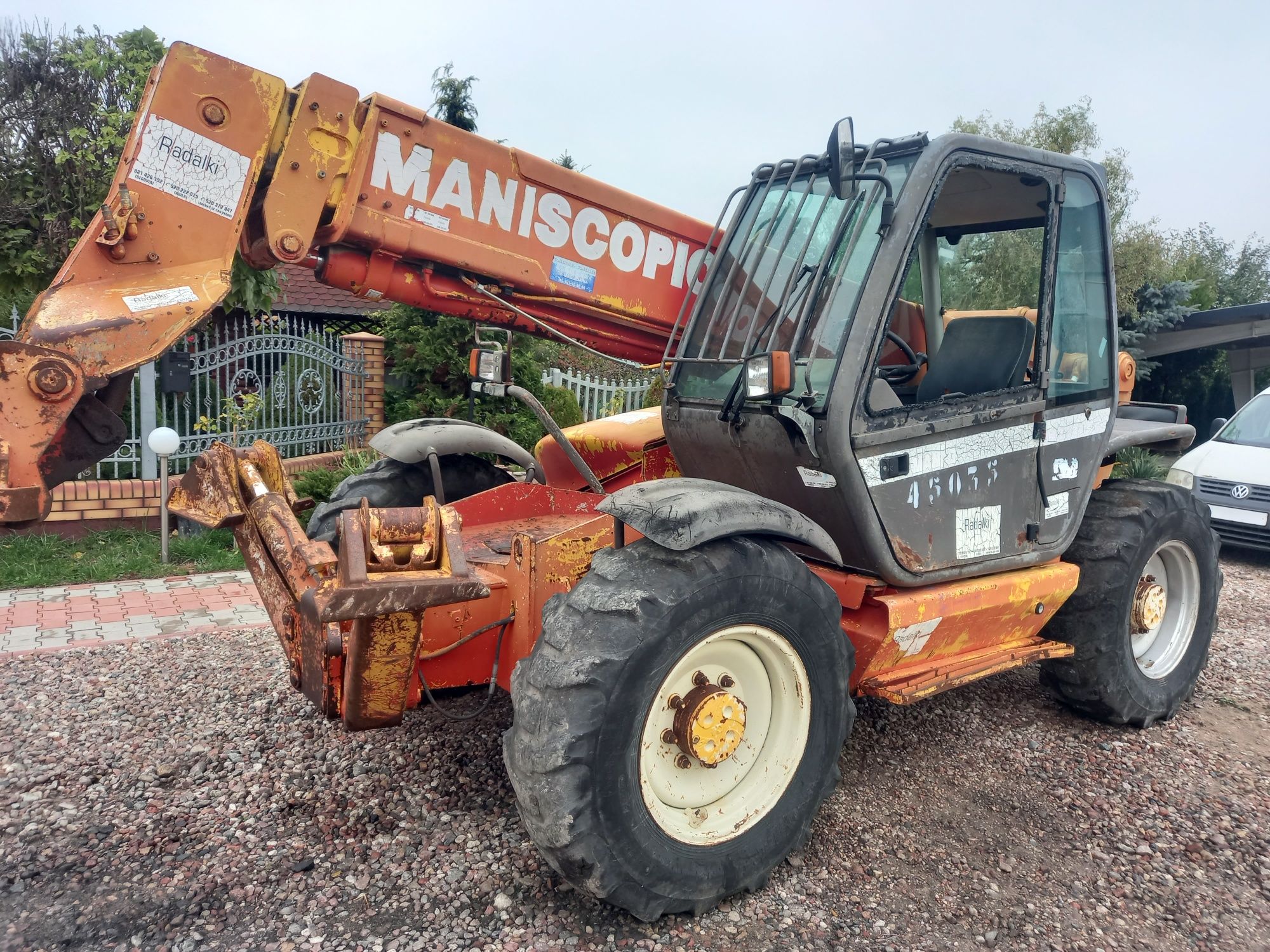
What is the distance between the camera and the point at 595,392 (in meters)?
12.0

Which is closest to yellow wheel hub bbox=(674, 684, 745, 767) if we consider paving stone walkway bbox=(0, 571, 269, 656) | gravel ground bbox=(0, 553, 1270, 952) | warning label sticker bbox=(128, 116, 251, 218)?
gravel ground bbox=(0, 553, 1270, 952)

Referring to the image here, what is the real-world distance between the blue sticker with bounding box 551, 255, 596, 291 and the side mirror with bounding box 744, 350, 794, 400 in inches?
36.4

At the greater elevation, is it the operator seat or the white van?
the operator seat

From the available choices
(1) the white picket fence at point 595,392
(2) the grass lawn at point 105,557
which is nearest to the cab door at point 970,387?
(2) the grass lawn at point 105,557

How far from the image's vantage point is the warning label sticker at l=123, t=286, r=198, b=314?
271cm

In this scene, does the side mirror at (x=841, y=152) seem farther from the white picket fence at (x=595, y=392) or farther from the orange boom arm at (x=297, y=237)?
the white picket fence at (x=595, y=392)

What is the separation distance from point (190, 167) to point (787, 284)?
205 centimetres

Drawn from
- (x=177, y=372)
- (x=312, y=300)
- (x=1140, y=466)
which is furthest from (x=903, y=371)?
(x=312, y=300)

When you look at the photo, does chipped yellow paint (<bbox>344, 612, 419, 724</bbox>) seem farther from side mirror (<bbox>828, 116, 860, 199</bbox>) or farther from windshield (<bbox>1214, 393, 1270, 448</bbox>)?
windshield (<bbox>1214, 393, 1270, 448</bbox>)

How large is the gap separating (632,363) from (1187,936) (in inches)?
114

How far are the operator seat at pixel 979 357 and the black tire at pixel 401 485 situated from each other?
7.13ft

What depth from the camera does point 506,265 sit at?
3.41m

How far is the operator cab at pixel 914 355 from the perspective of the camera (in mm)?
3150

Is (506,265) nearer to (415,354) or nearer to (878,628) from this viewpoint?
(878,628)
